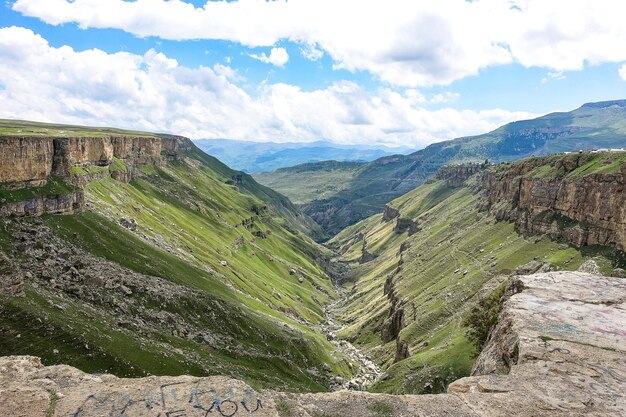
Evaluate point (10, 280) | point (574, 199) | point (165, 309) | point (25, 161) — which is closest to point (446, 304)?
point (574, 199)

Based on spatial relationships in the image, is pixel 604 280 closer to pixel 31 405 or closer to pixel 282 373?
pixel 31 405

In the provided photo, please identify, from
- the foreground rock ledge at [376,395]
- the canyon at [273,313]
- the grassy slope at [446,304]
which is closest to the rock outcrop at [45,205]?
the canyon at [273,313]

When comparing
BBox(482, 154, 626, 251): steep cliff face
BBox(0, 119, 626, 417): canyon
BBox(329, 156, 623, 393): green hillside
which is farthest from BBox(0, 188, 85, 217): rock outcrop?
BBox(482, 154, 626, 251): steep cliff face

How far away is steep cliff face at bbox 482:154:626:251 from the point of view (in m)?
120

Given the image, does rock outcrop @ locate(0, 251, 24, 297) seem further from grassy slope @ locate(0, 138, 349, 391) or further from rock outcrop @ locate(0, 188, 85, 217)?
rock outcrop @ locate(0, 188, 85, 217)

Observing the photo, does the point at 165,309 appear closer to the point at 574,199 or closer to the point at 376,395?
the point at 376,395

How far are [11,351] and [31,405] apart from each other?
49307mm

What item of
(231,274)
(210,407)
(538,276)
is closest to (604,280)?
(538,276)

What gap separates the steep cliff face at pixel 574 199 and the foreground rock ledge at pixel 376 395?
4019 inches

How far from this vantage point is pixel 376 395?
2811 cm

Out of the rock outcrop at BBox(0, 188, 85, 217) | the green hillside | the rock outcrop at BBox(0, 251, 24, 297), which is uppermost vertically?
the rock outcrop at BBox(0, 188, 85, 217)

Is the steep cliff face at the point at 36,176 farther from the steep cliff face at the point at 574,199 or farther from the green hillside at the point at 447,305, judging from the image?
the steep cliff face at the point at 574,199

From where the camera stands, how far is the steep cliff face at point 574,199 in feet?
392

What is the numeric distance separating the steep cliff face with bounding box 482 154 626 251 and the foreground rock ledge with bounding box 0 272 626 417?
335ft
